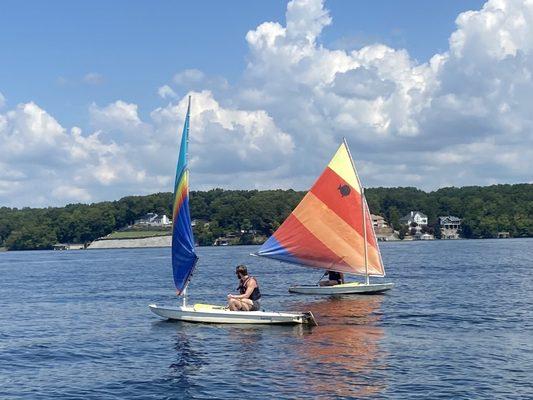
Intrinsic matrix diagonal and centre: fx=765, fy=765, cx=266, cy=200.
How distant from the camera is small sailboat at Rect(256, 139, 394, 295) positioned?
2210 inches

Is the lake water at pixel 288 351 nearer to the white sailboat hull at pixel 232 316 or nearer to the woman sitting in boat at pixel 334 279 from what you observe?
the white sailboat hull at pixel 232 316

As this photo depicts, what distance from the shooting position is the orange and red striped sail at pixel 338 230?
184 feet

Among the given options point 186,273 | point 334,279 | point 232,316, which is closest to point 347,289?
point 334,279

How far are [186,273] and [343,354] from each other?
11605 millimetres

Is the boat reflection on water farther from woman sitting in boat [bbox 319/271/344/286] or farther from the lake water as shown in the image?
woman sitting in boat [bbox 319/271/344/286]

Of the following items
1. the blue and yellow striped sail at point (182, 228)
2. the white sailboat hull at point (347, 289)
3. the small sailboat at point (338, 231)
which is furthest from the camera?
the small sailboat at point (338, 231)

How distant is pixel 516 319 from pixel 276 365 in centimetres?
1734

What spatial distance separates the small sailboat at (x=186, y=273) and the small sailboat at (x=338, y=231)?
17.4m

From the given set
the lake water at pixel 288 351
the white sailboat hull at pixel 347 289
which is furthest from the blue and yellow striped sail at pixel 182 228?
the white sailboat hull at pixel 347 289

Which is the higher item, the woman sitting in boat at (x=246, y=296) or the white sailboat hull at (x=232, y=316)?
the woman sitting in boat at (x=246, y=296)

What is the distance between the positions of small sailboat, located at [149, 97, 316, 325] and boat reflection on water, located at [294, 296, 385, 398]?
218cm

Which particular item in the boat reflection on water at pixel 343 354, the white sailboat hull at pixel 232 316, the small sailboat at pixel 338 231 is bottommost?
the boat reflection on water at pixel 343 354

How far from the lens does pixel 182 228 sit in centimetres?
3947

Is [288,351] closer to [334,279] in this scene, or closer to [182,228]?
[182,228]
